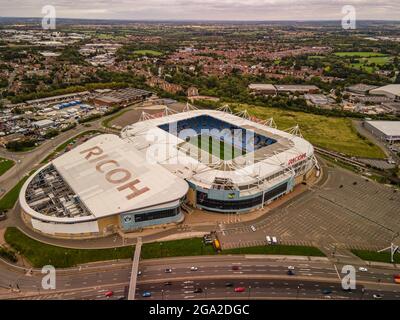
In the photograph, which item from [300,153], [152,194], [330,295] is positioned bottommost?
[330,295]

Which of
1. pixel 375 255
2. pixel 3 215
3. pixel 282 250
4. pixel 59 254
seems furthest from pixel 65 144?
pixel 375 255

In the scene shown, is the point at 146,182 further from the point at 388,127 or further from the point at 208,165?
the point at 388,127

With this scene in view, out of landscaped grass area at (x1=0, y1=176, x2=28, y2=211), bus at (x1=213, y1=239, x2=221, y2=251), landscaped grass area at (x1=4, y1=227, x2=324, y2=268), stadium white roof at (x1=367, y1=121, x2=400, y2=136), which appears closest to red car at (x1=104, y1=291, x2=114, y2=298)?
landscaped grass area at (x1=4, y1=227, x2=324, y2=268)

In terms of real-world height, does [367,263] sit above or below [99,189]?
below

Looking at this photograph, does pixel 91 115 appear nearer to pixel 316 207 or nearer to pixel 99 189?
pixel 99 189

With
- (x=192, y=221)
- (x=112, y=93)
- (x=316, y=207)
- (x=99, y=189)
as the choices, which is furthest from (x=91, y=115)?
(x=316, y=207)

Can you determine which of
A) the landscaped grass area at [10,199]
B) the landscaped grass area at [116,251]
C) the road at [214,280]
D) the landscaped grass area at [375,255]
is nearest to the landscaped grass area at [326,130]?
the landscaped grass area at [375,255]

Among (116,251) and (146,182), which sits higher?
(146,182)
